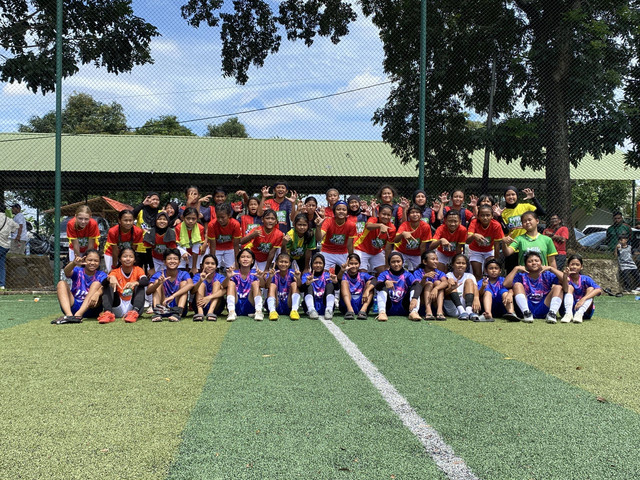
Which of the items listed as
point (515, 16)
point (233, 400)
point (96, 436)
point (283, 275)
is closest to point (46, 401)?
point (96, 436)

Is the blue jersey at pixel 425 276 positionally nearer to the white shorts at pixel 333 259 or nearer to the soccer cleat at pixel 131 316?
the white shorts at pixel 333 259

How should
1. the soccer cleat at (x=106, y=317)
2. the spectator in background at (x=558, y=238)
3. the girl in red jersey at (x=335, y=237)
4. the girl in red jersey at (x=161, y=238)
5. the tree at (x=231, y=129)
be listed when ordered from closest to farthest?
the soccer cleat at (x=106, y=317), the girl in red jersey at (x=161, y=238), the girl in red jersey at (x=335, y=237), the spectator in background at (x=558, y=238), the tree at (x=231, y=129)

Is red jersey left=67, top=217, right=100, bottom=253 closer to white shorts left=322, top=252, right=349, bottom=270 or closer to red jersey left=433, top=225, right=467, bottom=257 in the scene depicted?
white shorts left=322, top=252, right=349, bottom=270

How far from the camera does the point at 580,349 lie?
212 inches

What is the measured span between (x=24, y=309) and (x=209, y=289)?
308cm

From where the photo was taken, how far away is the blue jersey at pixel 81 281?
7.11 m

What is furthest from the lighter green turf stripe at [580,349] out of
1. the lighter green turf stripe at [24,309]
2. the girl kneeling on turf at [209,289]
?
the lighter green turf stripe at [24,309]

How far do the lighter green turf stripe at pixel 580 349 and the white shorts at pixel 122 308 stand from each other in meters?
4.25

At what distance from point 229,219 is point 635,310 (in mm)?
6713

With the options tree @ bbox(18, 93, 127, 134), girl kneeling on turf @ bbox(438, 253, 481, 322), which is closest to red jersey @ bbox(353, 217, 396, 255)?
girl kneeling on turf @ bbox(438, 253, 481, 322)

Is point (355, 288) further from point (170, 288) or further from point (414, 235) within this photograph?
point (170, 288)

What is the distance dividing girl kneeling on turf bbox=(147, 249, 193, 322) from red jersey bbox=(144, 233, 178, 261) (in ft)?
0.76

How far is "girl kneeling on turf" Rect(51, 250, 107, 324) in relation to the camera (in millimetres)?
6930

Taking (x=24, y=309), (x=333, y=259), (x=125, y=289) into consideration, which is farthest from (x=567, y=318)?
(x=24, y=309)
